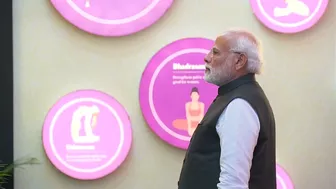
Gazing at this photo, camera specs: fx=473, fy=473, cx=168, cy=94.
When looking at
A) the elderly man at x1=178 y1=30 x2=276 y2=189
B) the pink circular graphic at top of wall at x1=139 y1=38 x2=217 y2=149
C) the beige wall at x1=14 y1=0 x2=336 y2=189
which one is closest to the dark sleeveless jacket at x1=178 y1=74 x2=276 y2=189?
the elderly man at x1=178 y1=30 x2=276 y2=189

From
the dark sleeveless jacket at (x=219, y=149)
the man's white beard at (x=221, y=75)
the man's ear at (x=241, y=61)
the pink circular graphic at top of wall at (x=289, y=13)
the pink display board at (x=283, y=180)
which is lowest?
the pink display board at (x=283, y=180)

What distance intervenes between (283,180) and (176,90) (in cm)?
85

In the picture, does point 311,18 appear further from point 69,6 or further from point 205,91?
point 69,6

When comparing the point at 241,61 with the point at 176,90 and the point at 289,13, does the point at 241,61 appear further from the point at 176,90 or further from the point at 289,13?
the point at 289,13

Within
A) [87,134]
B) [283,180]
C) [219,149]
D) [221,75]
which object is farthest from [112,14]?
[283,180]

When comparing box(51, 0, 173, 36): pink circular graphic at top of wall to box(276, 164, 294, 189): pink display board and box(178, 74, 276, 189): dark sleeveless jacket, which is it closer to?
box(178, 74, 276, 189): dark sleeveless jacket

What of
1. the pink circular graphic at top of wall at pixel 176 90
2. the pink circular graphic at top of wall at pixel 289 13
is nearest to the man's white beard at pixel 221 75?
the pink circular graphic at top of wall at pixel 176 90

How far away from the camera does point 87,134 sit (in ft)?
9.18

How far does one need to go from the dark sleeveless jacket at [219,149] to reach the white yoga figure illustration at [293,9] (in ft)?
3.53

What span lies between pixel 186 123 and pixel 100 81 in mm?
581

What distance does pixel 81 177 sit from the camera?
9.11ft

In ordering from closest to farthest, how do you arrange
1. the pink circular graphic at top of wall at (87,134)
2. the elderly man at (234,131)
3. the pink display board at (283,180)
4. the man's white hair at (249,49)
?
the elderly man at (234,131) → the man's white hair at (249,49) → the pink circular graphic at top of wall at (87,134) → the pink display board at (283,180)

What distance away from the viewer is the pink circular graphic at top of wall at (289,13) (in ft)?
9.55

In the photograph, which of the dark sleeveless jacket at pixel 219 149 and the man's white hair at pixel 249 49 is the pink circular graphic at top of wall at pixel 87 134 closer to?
the dark sleeveless jacket at pixel 219 149
